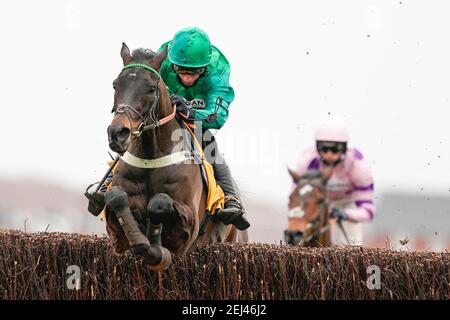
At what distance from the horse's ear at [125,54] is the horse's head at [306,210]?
3886mm

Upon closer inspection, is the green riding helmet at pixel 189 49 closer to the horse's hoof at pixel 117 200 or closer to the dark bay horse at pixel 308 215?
the horse's hoof at pixel 117 200

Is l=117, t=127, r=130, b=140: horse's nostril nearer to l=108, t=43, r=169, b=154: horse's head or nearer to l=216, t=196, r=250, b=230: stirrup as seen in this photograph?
l=108, t=43, r=169, b=154: horse's head

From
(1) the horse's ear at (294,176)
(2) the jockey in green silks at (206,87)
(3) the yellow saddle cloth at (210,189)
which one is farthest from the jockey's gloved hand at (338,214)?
(3) the yellow saddle cloth at (210,189)

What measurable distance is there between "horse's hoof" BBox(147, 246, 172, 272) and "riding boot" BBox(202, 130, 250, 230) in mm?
985

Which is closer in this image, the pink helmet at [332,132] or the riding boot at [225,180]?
the riding boot at [225,180]

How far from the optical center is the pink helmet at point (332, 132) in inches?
484

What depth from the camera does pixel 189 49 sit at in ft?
27.2

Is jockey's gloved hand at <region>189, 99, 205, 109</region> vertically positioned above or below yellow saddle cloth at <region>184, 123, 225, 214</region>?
above

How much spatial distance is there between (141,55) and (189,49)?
2.88ft

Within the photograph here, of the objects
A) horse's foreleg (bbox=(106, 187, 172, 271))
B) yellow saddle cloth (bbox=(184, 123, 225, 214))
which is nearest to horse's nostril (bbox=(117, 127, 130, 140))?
horse's foreleg (bbox=(106, 187, 172, 271))

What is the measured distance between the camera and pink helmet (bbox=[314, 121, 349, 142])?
40.3ft

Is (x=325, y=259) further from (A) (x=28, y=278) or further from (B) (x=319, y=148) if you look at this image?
(B) (x=319, y=148)
